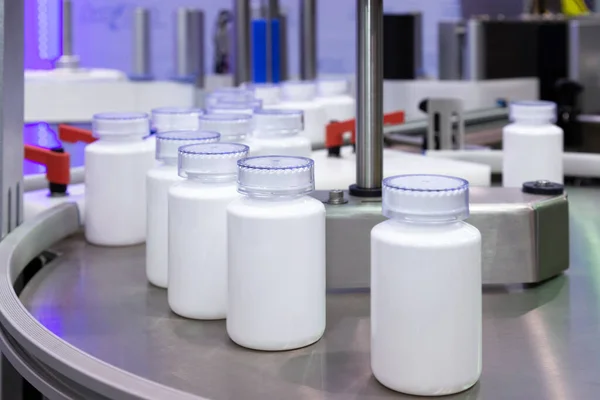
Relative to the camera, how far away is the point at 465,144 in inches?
68.6

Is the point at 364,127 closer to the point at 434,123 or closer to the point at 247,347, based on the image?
the point at 247,347

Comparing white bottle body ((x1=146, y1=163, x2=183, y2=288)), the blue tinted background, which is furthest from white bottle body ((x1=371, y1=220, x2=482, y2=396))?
the blue tinted background

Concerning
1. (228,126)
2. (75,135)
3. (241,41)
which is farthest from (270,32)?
(228,126)

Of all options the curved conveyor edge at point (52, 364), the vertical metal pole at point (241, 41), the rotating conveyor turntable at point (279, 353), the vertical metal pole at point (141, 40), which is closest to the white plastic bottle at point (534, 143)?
the rotating conveyor turntable at point (279, 353)

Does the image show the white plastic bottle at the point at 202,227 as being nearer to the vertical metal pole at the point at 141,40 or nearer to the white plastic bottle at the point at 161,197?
the white plastic bottle at the point at 161,197

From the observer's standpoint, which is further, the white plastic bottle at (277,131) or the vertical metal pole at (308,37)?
the vertical metal pole at (308,37)

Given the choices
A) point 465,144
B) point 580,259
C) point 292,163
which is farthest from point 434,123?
point 292,163

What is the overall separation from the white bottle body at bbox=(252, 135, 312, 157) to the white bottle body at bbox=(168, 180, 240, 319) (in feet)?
0.94

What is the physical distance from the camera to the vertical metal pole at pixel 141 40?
3.77 metres

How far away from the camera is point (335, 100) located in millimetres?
1564

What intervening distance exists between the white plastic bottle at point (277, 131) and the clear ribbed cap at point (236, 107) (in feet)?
0.12

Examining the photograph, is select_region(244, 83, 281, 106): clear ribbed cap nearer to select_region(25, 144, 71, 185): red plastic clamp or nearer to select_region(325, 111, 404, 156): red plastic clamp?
select_region(325, 111, 404, 156): red plastic clamp

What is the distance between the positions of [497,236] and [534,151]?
12.5 inches

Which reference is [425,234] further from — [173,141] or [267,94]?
[267,94]
